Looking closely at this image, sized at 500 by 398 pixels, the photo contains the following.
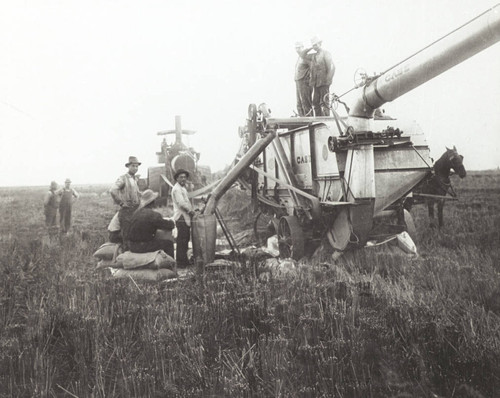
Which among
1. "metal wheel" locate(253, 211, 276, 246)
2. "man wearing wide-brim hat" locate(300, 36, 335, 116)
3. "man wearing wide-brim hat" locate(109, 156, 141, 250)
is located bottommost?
"metal wheel" locate(253, 211, 276, 246)

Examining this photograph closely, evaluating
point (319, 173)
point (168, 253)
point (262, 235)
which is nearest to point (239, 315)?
point (168, 253)

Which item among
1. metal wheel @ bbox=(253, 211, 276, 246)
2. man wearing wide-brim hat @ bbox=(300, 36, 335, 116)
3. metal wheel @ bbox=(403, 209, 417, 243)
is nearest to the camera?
metal wheel @ bbox=(403, 209, 417, 243)

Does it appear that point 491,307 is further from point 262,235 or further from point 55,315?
point 262,235

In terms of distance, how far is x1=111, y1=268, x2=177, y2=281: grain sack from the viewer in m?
6.21

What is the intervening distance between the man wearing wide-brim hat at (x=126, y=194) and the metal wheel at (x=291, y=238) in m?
2.76

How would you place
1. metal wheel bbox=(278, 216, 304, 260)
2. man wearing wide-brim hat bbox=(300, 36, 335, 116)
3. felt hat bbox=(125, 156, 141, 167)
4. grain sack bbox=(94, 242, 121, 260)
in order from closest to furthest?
grain sack bbox=(94, 242, 121, 260)
metal wheel bbox=(278, 216, 304, 260)
felt hat bbox=(125, 156, 141, 167)
man wearing wide-brim hat bbox=(300, 36, 335, 116)

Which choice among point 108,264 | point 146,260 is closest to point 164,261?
point 146,260

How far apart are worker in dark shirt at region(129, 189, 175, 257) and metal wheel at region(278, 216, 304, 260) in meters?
2.09

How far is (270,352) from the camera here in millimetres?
3150

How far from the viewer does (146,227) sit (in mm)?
6695

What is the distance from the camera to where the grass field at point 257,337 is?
9.21 feet

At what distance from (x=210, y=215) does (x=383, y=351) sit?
497 centimetres

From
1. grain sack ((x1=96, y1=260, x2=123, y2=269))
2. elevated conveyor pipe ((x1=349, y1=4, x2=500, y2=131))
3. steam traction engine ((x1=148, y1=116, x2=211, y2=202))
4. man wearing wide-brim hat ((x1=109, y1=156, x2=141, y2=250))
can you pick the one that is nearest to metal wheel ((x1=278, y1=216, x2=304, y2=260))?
elevated conveyor pipe ((x1=349, y1=4, x2=500, y2=131))

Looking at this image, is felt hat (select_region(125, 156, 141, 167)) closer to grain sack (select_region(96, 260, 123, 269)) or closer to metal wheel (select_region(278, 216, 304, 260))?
grain sack (select_region(96, 260, 123, 269))
